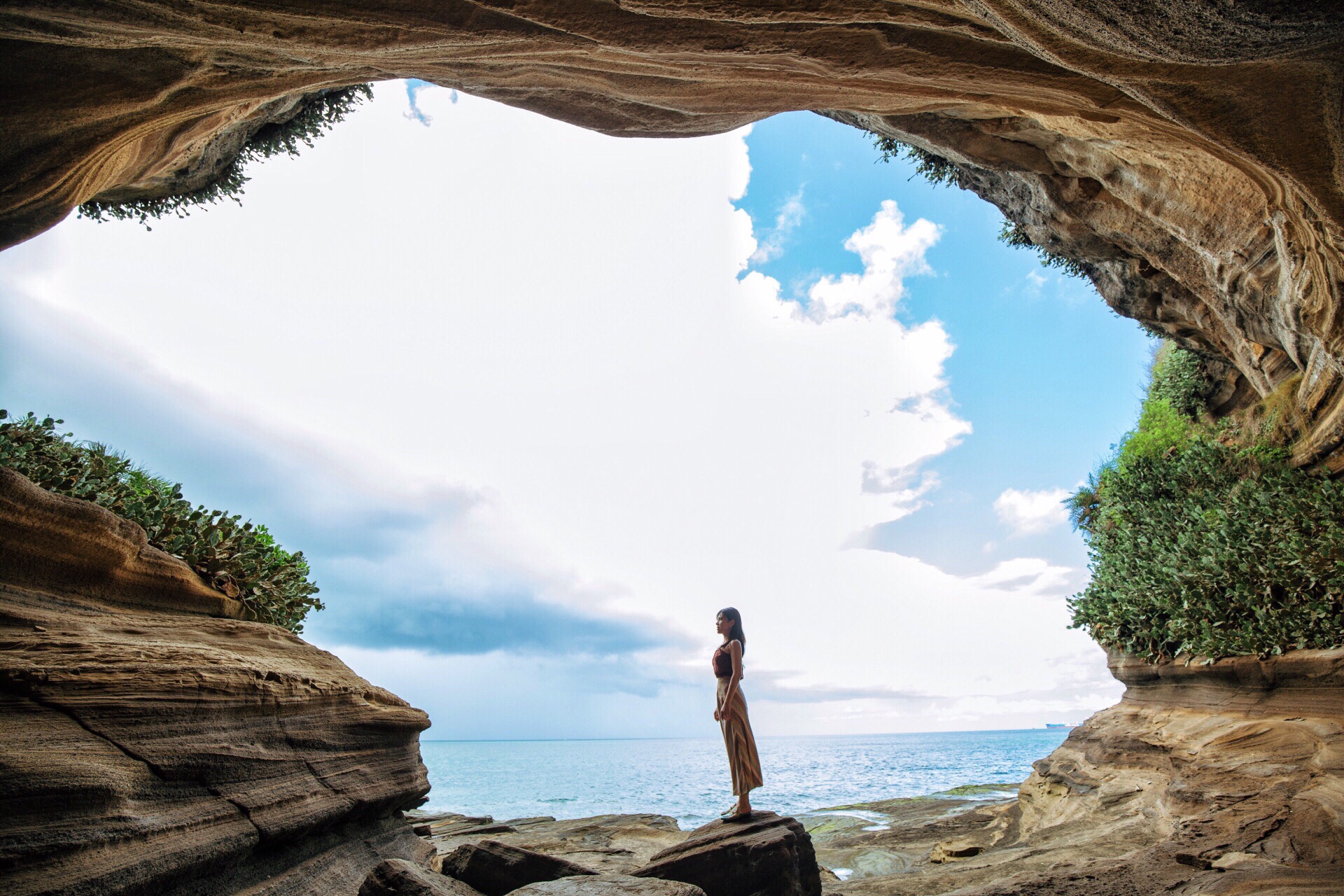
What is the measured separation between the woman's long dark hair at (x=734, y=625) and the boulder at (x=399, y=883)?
3581 millimetres

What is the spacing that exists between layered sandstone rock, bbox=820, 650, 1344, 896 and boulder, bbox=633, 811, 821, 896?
108cm

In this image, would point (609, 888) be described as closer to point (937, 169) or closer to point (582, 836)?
point (582, 836)

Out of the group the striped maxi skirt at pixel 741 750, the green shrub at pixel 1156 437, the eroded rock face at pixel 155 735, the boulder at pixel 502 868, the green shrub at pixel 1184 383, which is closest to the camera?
the eroded rock face at pixel 155 735

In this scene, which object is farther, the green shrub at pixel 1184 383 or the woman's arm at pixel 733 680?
the green shrub at pixel 1184 383

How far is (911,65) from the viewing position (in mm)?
4652

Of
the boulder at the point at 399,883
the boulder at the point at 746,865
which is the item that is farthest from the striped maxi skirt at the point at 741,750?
the boulder at the point at 399,883

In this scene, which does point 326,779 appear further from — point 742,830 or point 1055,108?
point 1055,108

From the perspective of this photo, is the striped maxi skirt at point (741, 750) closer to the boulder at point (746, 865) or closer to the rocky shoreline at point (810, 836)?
the boulder at point (746, 865)

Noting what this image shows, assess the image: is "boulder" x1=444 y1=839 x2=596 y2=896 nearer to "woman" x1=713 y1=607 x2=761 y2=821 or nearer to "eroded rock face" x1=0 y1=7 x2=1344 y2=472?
"woman" x1=713 y1=607 x2=761 y2=821

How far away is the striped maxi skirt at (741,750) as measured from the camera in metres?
6.35

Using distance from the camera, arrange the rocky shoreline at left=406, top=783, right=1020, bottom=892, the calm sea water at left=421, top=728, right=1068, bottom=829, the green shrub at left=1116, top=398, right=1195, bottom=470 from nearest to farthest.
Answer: the rocky shoreline at left=406, top=783, right=1020, bottom=892 < the green shrub at left=1116, top=398, right=1195, bottom=470 < the calm sea water at left=421, top=728, right=1068, bottom=829

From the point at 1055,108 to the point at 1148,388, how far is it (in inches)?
445

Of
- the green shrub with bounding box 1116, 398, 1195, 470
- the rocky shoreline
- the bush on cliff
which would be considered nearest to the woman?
the rocky shoreline

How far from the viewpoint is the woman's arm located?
651 centimetres
